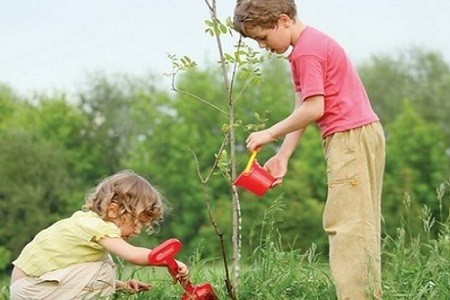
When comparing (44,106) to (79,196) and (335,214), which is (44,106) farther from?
(335,214)

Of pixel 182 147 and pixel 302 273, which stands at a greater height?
pixel 302 273

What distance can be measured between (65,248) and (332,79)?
4.23ft

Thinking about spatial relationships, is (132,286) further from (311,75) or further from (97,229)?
(311,75)

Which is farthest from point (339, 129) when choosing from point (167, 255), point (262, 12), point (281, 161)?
point (167, 255)

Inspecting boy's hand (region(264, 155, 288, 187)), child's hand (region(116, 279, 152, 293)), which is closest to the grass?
child's hand (region(116, 279, 152, 293))

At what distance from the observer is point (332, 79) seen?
14.3ft

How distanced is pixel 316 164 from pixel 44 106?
494 inches

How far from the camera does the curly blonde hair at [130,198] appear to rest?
451cm

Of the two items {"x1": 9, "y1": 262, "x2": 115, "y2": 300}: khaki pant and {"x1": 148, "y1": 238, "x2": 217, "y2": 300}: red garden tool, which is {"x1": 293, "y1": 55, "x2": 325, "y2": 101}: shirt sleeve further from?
{"x1": 9, "y1": 262, "x2": 115, "y2": 300}: khaki pant

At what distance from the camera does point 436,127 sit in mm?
42188

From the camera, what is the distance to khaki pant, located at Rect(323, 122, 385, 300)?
14.1 ft

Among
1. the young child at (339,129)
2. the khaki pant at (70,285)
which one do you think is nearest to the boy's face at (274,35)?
the young child at (339,129)

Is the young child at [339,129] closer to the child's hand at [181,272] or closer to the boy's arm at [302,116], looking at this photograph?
the boy's arm at [302,116]

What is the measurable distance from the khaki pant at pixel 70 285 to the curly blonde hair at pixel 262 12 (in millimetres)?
1176
